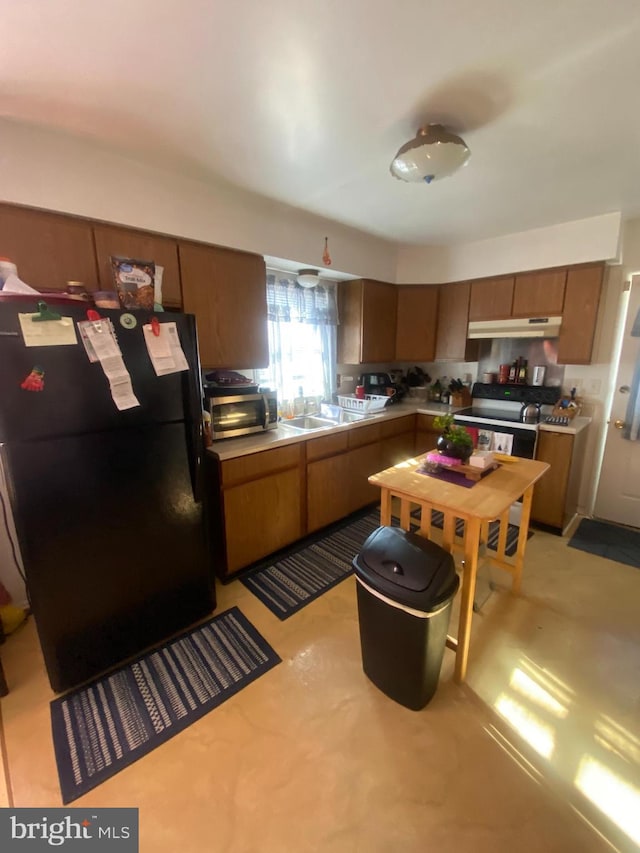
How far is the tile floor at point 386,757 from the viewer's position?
115 centimetres

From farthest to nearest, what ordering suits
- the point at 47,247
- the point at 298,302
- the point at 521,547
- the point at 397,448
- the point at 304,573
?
1. the point at 397,448
2. the point at 298,302
3. the point at 304,573
4. the point at 521,547
5. the point at 47,247

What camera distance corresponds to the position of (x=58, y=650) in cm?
154

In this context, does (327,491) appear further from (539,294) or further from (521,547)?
(539,294)

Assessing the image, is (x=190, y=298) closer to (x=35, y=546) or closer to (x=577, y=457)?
(x=35, y=546)

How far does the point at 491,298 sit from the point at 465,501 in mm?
2405

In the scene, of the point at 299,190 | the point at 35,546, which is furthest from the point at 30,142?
the point at 35,546

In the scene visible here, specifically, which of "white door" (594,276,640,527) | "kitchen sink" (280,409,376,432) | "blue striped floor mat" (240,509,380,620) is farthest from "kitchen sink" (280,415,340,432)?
"white door" (594,276,640,527)

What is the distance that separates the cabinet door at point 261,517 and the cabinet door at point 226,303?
86 centimetres

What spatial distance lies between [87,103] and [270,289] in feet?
5.19

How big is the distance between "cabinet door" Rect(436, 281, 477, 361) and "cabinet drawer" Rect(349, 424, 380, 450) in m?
1.15

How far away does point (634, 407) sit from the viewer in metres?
2.84

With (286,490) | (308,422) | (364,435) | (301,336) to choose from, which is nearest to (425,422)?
(364,435)

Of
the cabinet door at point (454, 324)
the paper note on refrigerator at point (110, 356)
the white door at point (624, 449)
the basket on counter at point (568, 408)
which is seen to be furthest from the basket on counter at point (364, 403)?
the paper note on refrigerator at point (110, 356)

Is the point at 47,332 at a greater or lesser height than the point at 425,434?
greater
